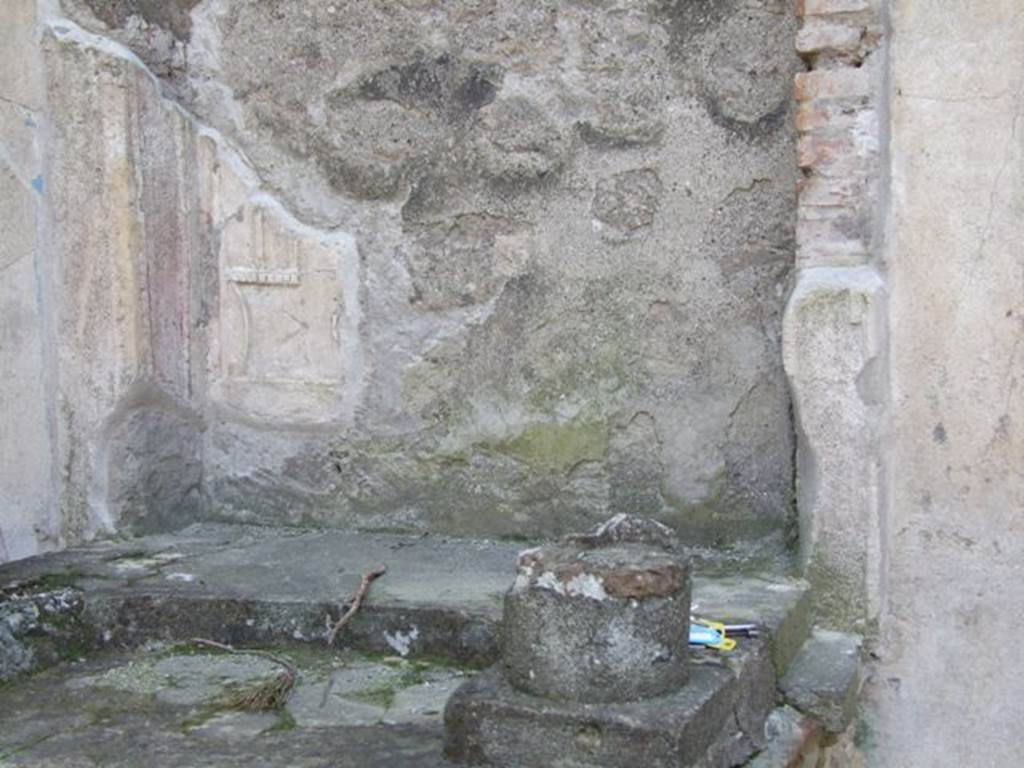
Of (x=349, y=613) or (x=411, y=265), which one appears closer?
(x=349, y=613)

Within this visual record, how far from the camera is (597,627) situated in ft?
8.36

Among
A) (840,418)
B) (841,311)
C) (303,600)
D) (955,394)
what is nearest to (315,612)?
(303,600)

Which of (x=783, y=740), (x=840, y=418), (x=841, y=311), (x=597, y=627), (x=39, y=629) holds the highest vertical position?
(x=841, y=311)

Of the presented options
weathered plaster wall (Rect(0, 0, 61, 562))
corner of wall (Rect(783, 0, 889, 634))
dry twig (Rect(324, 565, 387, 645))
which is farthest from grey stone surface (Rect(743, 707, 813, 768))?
weathered plaster wall (Rect(0, 0, 61, 562))

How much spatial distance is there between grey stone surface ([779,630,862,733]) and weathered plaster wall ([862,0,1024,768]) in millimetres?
186

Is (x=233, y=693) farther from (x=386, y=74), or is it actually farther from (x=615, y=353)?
(x=386, y=74)

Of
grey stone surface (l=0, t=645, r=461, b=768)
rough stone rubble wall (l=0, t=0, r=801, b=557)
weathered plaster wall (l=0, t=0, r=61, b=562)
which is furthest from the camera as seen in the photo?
weathered plaster wall (l=0, t=0, r=61, b=562)

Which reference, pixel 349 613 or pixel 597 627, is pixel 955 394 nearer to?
pixel 597 627

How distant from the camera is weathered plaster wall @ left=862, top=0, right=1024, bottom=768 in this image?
11.0ft

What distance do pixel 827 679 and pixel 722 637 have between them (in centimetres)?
38

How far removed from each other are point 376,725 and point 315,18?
232cm

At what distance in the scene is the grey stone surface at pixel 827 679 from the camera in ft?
10.0

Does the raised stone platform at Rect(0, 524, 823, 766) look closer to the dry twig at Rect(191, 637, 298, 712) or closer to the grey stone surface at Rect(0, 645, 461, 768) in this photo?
the grey stone surface at Rect(0, 645, 461, 768)

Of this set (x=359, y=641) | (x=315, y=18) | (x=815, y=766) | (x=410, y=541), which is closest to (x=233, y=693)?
(x=359, y=641)
